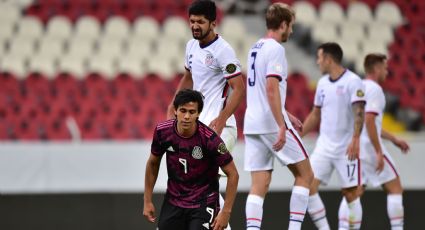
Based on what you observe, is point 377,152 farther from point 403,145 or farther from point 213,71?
point 213,71

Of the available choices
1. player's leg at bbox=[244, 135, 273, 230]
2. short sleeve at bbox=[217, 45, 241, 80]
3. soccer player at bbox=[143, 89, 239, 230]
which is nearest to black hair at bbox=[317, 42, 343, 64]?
player's leg at bbox=[244, 135, 273, 230]

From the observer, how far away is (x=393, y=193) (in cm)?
873

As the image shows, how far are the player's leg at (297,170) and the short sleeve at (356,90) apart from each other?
108cm

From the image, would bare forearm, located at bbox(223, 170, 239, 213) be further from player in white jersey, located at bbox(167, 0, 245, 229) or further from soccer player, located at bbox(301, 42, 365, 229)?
soccer player, located at bbox(301, 42, 365, 229)

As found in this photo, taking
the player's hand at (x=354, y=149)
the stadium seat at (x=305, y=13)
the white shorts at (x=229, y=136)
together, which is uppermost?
the stadium seat at (x=305, y=13)

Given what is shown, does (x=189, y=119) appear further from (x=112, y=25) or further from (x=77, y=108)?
(x=112, y=25)

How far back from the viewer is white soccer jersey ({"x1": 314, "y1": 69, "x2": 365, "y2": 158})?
8.34m

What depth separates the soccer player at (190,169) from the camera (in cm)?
600

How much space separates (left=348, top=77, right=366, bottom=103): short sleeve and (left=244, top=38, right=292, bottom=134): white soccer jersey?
3.51 ft

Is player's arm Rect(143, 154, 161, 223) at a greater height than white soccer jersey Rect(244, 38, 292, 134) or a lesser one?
lesser

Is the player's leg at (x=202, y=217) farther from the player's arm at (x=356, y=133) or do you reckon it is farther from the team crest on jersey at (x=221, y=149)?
the player's arm at (x=356, y=133)

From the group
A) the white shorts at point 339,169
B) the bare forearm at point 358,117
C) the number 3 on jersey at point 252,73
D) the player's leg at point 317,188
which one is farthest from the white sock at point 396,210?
the number 3 on jersey at point 252,73

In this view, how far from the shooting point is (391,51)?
51.6 ft

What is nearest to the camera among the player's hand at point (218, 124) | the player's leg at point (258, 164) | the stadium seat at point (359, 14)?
the player's hand at point (218, 124)
